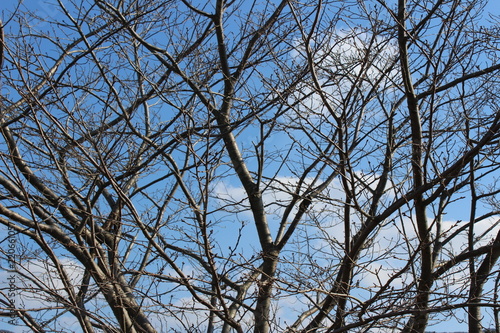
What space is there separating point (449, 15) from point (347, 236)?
2.16 meters

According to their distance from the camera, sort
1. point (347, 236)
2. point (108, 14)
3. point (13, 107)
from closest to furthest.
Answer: point (347, 236)
point (13, 107)
point (108, 14)

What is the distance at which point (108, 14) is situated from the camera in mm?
5449

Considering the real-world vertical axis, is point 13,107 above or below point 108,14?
below

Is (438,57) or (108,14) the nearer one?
(438,57)

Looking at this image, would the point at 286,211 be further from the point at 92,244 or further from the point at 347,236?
the point at 92,244

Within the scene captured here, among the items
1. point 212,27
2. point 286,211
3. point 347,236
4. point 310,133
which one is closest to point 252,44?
point 212,27

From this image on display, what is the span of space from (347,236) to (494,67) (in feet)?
6.58

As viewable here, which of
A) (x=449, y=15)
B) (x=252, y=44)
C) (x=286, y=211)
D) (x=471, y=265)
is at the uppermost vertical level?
(x=252, y=44)

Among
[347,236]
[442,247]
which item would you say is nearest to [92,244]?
[347,236]

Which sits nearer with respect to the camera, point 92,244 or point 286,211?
point 92,244

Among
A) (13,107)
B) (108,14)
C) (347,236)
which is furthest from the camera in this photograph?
(108,14)

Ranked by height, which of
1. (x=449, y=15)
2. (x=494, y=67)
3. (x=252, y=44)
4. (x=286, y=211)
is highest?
(x=252, y=44)

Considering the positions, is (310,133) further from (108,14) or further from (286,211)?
(108,14)

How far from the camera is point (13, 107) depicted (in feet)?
15.4
